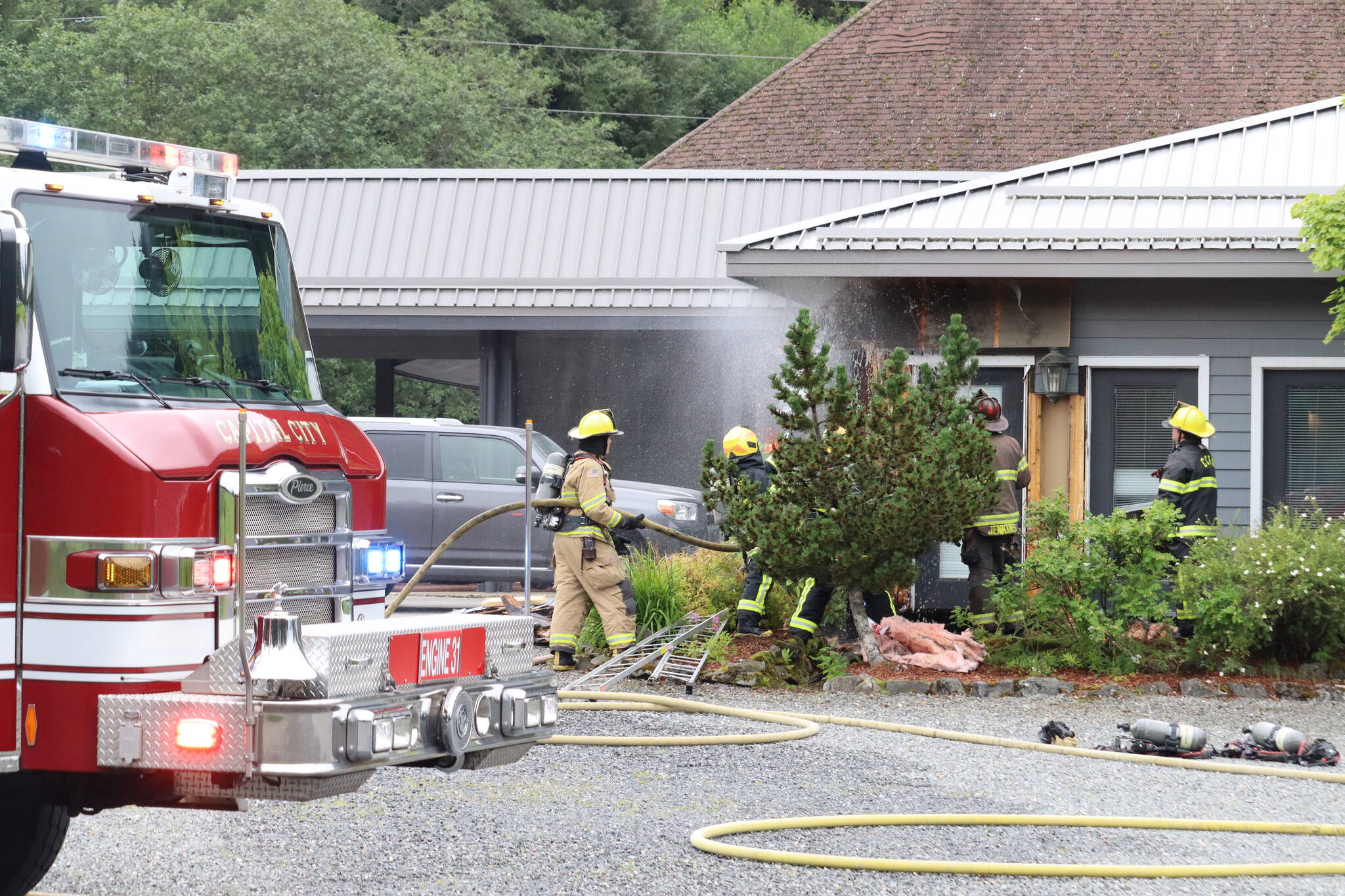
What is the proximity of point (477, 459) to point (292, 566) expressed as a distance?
32.8ft

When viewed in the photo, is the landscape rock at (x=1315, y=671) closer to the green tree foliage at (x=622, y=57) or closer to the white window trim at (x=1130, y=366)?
the white window trim at (x=1130, y=366)

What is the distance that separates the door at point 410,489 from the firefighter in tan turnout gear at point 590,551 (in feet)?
14.2

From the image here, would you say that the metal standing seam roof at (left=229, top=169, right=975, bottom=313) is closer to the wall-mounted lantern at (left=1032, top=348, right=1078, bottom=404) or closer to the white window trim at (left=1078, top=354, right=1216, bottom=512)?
the wall-mounted lantern at (left=1032, top=348, right=1078, bottom=404)

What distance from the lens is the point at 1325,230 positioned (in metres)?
10.9

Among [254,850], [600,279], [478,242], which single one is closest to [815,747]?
[254,850]

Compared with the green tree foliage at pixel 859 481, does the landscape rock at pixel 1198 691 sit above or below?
below

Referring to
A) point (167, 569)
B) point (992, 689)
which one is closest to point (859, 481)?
point (992, 689)

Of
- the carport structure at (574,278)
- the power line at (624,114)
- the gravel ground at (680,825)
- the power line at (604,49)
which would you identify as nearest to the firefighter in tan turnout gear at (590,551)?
the gravel ground at (680,825)

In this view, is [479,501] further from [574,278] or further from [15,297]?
[15,297]

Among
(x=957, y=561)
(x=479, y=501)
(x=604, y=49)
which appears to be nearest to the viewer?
(x=957, y=561)

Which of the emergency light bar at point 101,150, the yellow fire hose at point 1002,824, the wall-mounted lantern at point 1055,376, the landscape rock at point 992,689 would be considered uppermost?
the emergency light bar at point 101,150

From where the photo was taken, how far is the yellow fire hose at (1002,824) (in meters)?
5.86

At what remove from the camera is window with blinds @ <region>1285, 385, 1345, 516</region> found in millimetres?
12422

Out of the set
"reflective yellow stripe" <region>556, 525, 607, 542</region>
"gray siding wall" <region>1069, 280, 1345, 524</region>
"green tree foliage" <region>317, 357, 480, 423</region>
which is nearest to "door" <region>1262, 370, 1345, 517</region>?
"gray siding wall" <region>1069, 280, 1345, 524</region>
